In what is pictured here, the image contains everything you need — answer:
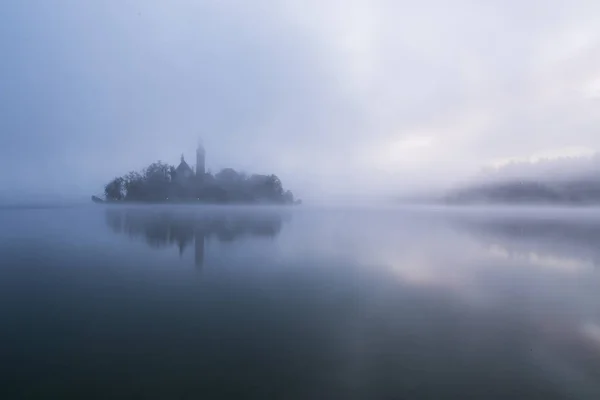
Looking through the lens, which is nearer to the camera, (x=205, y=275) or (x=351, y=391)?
(x=351, y=391)

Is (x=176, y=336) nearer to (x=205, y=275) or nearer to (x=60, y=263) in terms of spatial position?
(x=205, y=275)

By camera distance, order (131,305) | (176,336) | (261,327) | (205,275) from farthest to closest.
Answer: (205,275) → (131,305) → (261,327) → (176,336)

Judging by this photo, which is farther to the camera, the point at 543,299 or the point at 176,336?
the point at 543,299

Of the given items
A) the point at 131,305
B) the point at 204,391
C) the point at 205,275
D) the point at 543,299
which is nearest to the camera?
the point at 204,391

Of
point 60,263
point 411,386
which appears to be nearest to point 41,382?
point 411,386

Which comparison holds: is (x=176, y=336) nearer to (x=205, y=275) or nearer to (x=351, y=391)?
(x=351, y=391)

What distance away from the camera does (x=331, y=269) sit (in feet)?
63.8

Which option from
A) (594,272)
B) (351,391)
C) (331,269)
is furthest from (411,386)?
(594,272)

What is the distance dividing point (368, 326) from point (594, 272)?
19.6 metres

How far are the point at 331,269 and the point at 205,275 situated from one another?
8.04 m

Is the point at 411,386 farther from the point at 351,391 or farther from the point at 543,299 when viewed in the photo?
the point at 543,299

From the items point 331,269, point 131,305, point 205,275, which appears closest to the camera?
point 131,305

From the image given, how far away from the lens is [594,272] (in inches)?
772

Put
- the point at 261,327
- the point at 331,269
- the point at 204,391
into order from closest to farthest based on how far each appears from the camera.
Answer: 1. the point at 204,391
2. the point at 261,327
3. the point at 331,269
